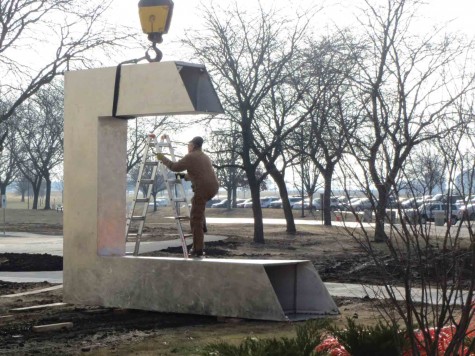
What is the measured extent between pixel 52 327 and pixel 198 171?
9.94 feet

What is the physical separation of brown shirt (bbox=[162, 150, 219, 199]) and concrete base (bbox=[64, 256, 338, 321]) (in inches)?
40.6

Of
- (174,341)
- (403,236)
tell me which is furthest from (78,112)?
(403,236)

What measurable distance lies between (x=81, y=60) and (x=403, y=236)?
17003 mm

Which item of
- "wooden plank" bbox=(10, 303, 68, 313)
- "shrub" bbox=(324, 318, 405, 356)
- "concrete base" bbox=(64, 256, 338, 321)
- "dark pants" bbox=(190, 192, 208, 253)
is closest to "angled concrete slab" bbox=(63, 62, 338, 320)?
"concrete base" bbox=(64, 256, 338, 321)

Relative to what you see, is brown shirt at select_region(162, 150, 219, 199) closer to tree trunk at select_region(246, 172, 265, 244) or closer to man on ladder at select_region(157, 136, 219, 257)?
man on ladder at select_region(157, 136, 219, 257)

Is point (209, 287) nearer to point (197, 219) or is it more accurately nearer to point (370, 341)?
point (197, 219)

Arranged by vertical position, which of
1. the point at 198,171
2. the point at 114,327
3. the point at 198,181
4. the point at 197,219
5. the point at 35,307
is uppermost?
the point at 198,171

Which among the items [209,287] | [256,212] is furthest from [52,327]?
[256,212]

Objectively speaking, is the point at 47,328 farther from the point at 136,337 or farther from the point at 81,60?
the point at 81,60

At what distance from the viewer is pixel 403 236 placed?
6.27 m

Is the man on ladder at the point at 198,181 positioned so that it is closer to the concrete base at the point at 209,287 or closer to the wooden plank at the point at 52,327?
the concrete base at the point at 209,287

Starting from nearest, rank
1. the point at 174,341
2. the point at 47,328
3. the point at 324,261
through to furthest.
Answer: the point at 174,341
the point at 47,328
the point at 324,261

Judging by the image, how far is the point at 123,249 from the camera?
42.9 feet

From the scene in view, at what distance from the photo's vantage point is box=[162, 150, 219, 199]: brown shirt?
12586mm
